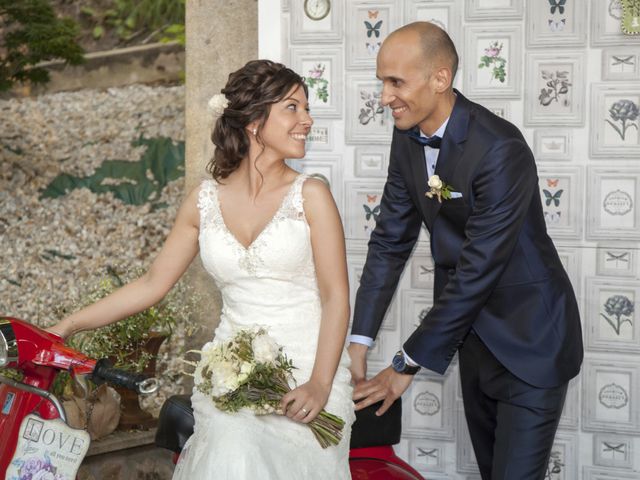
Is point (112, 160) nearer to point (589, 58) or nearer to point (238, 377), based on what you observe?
point (589, 58)

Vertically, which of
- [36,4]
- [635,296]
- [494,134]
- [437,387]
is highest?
[36,4]

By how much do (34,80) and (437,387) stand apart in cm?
501

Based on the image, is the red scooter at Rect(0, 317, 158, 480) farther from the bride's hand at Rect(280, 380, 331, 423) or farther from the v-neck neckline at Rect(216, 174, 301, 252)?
the v-neck neckline at Rect(216, 174, 301, 252)

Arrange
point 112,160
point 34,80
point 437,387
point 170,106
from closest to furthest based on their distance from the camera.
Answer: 1. point 437,387
2. point 34,80
3. point 112,160
4. point 170,106

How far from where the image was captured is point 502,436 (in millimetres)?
2932

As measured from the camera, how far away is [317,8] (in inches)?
153

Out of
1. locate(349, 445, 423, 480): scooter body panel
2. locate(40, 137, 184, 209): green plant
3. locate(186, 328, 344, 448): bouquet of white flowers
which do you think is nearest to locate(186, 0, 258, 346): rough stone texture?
locate(349, 445, 423, 480): scooter body panel

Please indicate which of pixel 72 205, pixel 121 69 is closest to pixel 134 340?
pixel 72 205

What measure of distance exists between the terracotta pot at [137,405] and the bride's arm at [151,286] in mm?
1747

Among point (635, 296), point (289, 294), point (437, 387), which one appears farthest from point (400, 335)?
point (289, 294)

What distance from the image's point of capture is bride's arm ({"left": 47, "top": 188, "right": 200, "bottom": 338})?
8.76 ft

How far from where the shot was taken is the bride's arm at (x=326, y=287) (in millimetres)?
2688

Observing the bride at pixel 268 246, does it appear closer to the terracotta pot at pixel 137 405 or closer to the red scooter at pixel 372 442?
the red scooter at pixel 372 442

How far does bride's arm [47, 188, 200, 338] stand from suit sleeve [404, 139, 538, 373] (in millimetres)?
715
